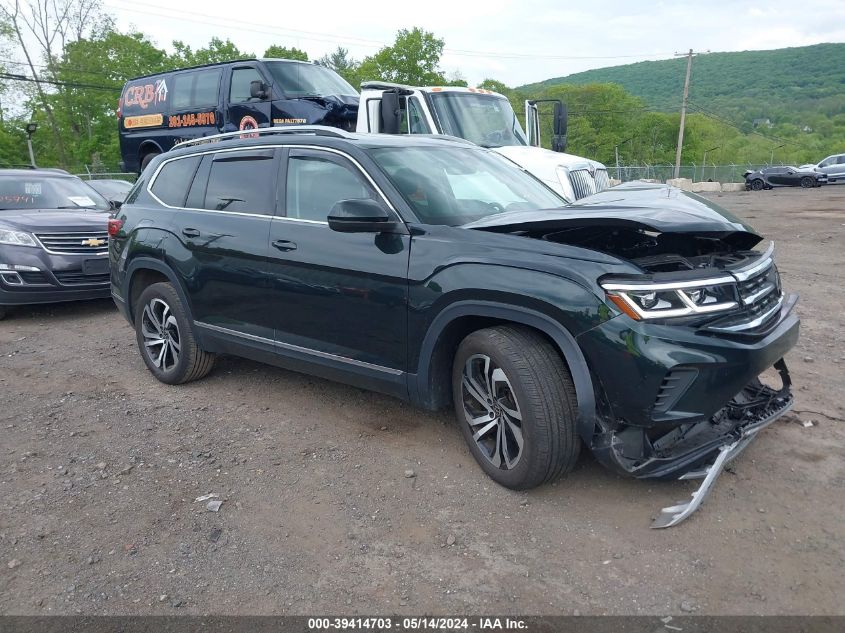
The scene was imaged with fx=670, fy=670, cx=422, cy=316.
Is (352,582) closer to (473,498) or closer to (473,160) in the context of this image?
(473,498)

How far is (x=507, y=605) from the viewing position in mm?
2598

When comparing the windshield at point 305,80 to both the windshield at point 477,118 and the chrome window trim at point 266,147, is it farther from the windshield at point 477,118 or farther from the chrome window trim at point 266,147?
the chrome window trim at point 266,147

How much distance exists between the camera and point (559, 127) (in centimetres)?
1145

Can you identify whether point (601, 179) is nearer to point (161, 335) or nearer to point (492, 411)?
point (161, 335)

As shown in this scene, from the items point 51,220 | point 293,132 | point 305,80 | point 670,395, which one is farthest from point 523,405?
point 305,80

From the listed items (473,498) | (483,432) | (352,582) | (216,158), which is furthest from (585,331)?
(216,158)

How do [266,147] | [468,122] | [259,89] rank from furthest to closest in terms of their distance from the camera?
[259,89] < [468,122] < [266,147]

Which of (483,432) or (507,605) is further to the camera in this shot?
(483,432)

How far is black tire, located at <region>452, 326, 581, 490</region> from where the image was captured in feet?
10.2

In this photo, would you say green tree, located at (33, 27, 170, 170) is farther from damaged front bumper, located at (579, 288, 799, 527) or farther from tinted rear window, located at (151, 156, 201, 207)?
damaged front bumper, located at (579, 288, 799, 527)

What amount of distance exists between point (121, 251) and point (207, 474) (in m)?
2.47

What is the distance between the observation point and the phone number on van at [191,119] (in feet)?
36.6

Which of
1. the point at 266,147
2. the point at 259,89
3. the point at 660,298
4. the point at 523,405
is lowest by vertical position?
the point at 523,405

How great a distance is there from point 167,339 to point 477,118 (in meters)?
6.36
